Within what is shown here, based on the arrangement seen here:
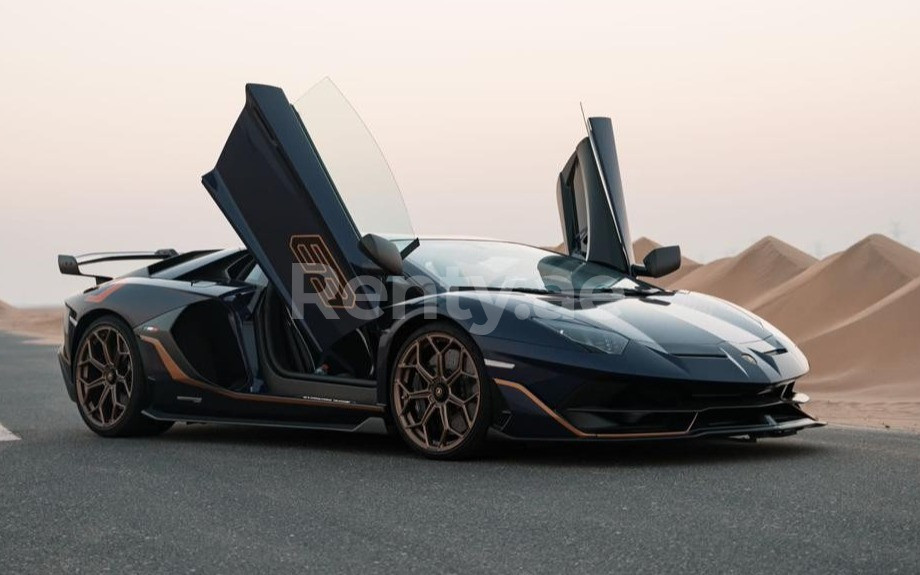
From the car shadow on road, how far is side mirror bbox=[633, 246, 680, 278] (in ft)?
3.98

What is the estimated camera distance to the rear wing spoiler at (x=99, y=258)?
8.79 meters

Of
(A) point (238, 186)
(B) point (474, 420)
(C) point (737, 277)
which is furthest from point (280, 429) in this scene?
(C) point (737, 277)

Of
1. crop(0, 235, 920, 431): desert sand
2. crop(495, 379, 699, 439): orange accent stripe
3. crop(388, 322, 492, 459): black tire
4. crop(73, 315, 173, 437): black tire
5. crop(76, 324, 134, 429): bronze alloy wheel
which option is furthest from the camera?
crop(0, 235, 920, 431): desert sand

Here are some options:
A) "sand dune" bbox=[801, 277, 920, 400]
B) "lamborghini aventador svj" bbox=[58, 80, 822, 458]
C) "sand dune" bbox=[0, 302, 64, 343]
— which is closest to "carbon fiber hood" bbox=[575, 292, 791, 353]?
"lamborghini aventador svj" bbox=[58, 80, 822, 458]

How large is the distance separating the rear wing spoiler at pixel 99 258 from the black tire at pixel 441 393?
2.86m

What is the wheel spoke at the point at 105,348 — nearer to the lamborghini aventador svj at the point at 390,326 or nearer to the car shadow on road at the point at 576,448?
the lamborghini aventador svj at the point at 390,326

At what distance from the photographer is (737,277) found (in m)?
32.7

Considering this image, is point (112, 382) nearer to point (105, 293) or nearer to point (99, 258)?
point (105, 293)

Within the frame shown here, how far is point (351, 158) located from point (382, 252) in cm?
82

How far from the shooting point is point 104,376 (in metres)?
8.41

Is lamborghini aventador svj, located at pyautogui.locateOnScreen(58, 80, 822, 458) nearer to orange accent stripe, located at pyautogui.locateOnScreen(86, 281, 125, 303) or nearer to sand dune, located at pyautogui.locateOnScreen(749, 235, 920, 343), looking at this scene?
orange accent stripe, located at pyautogui.locateOnScreen(86, 281, 125, 303)

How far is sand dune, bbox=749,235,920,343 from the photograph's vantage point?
2630 centimetres

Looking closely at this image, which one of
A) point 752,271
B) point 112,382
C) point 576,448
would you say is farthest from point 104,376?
point 752,271

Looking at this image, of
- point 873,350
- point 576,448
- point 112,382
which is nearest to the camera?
point 576,448
